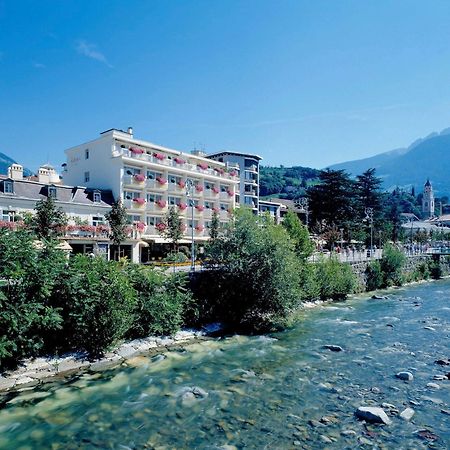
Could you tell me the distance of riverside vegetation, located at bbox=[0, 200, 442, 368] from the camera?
1452 centimetres

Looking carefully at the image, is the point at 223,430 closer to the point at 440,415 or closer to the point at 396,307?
the point at 440,415

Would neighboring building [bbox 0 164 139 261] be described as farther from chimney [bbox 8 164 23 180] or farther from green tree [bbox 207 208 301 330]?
green tree [bbox 207 208 301 330]

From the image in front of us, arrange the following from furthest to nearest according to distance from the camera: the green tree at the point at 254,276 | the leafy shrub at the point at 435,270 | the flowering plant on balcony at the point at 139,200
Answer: the leafy shrub at the point at 435,270 < the flowering plant on balcony at the point at 139,200 < the green tree at the point at 254,276

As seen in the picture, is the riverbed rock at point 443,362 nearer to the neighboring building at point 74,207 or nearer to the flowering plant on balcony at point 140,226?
the neighboring building at point 74,207

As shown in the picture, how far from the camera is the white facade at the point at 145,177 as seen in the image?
42562mm

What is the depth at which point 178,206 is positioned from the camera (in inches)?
1859

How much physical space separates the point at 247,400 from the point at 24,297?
9.07 m

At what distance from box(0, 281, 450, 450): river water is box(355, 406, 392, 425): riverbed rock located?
0.20 metres

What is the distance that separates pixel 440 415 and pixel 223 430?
6580mm

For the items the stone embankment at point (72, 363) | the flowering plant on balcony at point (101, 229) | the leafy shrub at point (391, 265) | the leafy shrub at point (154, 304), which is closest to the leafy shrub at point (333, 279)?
the leafy shrub at point (391, 265)

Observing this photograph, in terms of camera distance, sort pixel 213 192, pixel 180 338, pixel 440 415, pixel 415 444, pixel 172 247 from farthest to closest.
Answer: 1. pixel 213 192
2. pixel 172 247
3. pixel 180 338
4. pixel 440 415
5. pixel 415 444

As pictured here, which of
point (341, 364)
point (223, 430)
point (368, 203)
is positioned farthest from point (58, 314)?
point (368, 203)

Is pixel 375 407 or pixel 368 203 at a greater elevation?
pixel 368 203

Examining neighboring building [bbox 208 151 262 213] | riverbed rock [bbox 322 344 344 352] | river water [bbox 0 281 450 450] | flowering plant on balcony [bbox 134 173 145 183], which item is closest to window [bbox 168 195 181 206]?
flowering plant on balcony [bbox 134 173 145 183]
